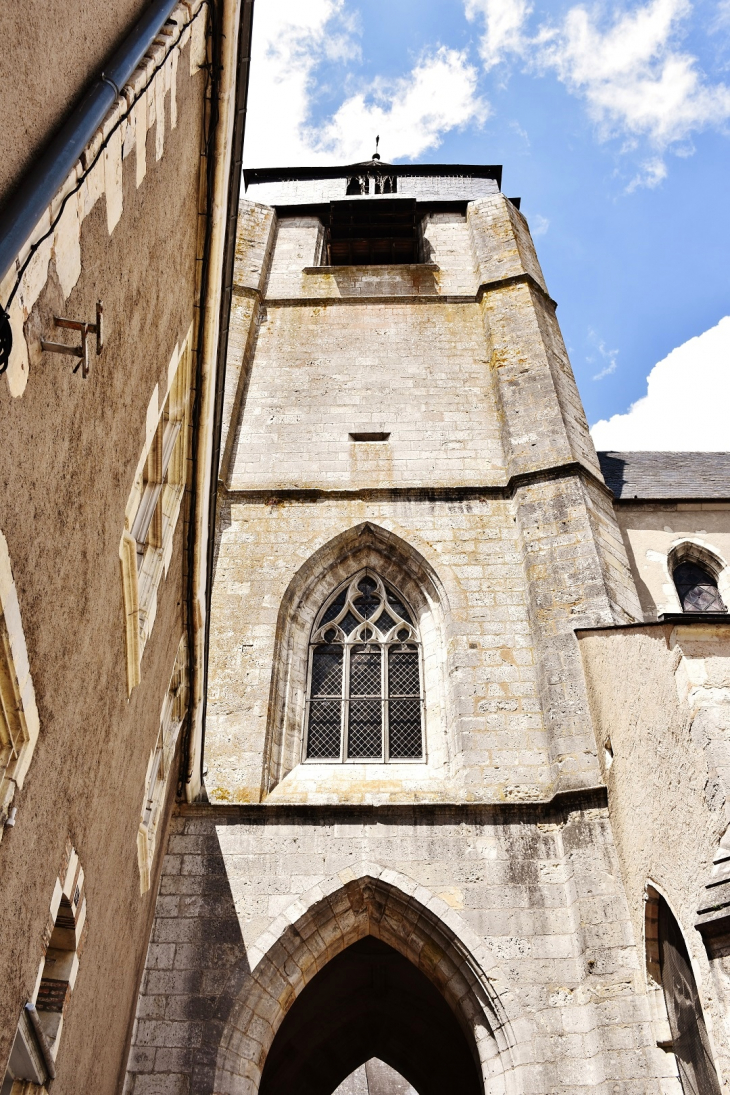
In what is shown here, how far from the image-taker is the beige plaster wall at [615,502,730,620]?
30.3 feet

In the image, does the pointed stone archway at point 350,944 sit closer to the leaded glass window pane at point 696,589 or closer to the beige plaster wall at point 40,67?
the leaded glass window pane at point 696,589

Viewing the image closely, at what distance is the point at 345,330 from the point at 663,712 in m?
6.98

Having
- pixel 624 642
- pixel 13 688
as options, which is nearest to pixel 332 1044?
pixel 624 642

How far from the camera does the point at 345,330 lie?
11164 millimetres

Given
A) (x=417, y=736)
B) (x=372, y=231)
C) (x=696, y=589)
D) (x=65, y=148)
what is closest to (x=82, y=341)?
Result: (x=65, y=148)

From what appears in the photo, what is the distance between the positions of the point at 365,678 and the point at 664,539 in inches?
148

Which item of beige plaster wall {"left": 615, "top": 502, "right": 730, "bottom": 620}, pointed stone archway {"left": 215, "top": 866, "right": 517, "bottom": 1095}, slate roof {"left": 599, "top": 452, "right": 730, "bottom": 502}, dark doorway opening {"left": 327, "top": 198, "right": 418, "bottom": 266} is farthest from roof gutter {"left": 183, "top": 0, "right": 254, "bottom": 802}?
dark doorway opening {"left": 327, "top": 198, "right": 418, "bottom": 266}

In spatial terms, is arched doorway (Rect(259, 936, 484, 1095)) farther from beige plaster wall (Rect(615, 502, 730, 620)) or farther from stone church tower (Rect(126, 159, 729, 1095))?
beige plaster wall (Rect(615, 502, 730, 620))

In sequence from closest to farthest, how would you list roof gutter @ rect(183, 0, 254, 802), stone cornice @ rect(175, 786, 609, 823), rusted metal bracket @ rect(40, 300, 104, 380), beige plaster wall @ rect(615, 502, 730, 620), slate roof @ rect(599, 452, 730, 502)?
1. rusted metal bracket @ rect(40, 300, 104, 380)
2. roof gutter @ rect(183, 0, 254, 802)
3. stone cornice @ rect(175, 786, 609, 823)
4. beige plaster wall @ rect(615, 502, 730, 620)
5. slate roof @ rect(599, 452, 730, 502)

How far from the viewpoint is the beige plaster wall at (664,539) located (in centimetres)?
923

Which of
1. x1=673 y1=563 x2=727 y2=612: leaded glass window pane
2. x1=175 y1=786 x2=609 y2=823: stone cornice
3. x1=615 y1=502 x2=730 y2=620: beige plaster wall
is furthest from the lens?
x1=673 y1=563 x2=727 y2=612: leaded glass window pane

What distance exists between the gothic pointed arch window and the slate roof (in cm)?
330

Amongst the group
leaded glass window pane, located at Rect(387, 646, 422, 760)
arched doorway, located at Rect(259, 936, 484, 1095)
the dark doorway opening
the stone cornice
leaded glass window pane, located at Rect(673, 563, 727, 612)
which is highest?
the dark doorway opening

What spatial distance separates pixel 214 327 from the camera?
5.54 metres
